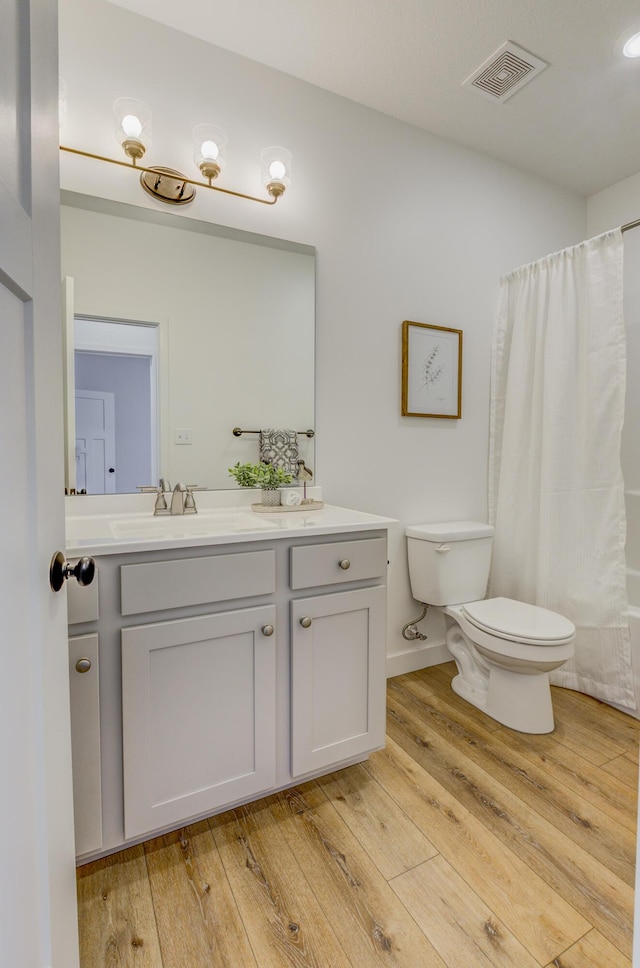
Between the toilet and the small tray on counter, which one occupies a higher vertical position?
the small tray on counter

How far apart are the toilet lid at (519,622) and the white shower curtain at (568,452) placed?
0.31 metres

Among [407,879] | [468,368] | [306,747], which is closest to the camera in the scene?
[407,879]

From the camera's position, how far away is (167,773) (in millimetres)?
1202

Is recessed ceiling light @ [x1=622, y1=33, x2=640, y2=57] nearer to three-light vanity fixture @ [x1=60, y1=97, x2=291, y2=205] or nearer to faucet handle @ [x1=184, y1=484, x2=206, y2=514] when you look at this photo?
three-light vanity fixture @ [x1=60, y1=97, x2=291, y2=205]

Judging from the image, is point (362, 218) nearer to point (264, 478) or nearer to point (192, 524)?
point (264, 478)

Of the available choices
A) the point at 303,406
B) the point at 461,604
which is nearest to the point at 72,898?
the point at 303,406

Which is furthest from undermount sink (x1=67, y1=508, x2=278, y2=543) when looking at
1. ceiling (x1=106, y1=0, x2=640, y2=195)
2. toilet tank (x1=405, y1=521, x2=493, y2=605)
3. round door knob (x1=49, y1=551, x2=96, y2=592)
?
ceiling (x1=106, y1=0, x2=640, y2=195)

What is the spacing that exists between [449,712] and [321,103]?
2.61 meters

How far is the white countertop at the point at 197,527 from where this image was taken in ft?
3.73

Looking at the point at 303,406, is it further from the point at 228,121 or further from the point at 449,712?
the point at 449,712

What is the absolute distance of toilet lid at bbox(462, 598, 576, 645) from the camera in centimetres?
170

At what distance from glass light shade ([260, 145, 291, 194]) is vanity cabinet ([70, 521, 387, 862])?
4.46 feet

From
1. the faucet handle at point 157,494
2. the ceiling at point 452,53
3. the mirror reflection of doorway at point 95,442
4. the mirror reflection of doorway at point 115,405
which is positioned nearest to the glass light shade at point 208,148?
the ceiling at point 452,53

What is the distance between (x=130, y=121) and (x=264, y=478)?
49.3 inches
